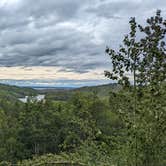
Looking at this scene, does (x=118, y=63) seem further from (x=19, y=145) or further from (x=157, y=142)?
(x=19, y=145)

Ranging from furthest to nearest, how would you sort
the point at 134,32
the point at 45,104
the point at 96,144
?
the point at 45,104 → the point at 96,144 → the point at 134,32

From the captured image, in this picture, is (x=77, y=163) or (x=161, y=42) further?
(x=77, y=163)

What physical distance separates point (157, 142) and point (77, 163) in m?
3.20

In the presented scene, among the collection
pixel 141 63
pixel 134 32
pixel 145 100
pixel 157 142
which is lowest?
pixel 157 142

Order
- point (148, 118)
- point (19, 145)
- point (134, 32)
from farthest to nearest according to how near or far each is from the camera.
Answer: point (19, 145) → point (134, 32) → point (148, 118)

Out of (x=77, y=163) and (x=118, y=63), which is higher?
(x=118, y=63)

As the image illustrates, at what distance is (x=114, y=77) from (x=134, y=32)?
1.20 metres

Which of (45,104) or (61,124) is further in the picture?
(45,104)

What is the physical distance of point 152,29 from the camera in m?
10.3

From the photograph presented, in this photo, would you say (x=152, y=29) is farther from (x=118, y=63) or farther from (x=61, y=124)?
(x=61, y=124)

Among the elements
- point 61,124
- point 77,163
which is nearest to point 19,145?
point 61,124

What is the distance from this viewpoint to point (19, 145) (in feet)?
276

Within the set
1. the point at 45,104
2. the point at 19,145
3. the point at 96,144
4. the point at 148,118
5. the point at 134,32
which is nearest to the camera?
the point at 148,118

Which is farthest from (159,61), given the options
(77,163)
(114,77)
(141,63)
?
(77,163)
